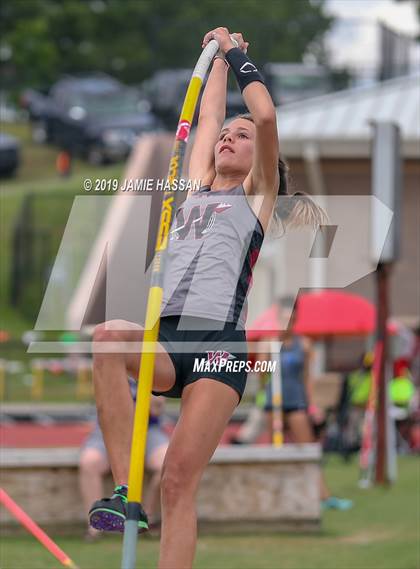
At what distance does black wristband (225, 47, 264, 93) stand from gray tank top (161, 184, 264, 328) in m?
0.45

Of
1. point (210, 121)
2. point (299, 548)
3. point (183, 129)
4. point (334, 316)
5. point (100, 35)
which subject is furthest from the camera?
point (100, 35)

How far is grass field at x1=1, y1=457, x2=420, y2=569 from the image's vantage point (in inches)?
330

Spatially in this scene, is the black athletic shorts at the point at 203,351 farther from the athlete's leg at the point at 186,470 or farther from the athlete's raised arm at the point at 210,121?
the athlete's raised arm at the point at 210,121

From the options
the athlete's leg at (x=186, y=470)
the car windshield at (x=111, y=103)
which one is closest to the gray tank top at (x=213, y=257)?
the athlete's leg at (x=186, y=470)

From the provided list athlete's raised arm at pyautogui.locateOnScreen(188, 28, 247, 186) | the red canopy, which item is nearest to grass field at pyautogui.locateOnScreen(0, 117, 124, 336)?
the red canopy

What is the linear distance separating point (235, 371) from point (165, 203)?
0.71 metres

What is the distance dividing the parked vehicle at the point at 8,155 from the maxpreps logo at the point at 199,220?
29.7m

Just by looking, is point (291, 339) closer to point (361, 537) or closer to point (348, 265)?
point (348, 265)

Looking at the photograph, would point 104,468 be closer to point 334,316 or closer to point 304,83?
point 334,316

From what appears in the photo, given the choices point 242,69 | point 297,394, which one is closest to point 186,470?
point 242,69

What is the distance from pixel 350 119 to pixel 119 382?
1512 cm

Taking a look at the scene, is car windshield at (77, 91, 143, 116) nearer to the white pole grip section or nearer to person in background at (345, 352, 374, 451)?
person in background at (345, 352, 374, 451)

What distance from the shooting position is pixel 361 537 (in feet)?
32.0

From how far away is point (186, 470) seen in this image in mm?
5590
